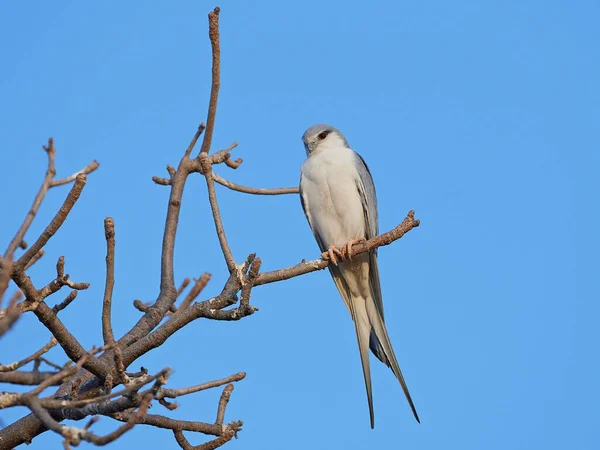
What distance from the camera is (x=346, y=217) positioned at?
8.04m

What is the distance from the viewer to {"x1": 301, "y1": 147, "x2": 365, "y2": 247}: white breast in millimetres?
8023

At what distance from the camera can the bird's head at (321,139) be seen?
28.5ft

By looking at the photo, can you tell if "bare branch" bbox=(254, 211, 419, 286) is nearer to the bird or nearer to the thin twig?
the thin twig

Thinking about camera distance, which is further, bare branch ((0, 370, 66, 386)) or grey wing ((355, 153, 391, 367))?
grey wing ((355, 153, 391, 367))

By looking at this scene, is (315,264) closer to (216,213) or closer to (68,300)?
(216,213)

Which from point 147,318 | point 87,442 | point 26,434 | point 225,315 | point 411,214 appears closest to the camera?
point 87,442

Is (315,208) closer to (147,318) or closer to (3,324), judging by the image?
(147,318)

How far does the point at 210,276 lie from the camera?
2.61 meters

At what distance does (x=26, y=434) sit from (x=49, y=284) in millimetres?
749

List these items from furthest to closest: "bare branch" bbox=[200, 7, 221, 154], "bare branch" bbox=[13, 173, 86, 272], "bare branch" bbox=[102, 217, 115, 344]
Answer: "bare branch" bbox=[200, 7, 221, 154] → "bare branch" bbox=[102, 217, 115, 344] → "bare branch" bbox=[13, 173, 86, 272]

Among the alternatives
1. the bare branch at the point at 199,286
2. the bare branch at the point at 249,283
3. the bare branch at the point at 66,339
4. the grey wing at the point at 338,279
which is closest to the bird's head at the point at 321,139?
the grey wing at the point at 338,279

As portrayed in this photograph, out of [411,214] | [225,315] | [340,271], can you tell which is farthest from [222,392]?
[340,271]

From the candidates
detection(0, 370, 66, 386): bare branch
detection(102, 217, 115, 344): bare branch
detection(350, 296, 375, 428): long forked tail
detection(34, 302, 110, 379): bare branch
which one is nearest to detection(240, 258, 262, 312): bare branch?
detection(102, 217, 115, 344): bare branch

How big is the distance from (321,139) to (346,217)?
1.22 meters
